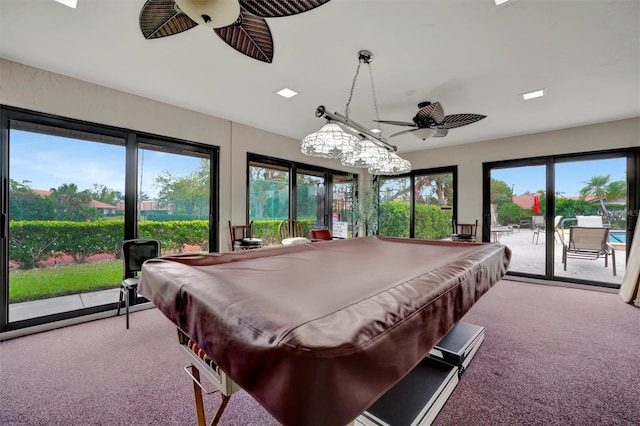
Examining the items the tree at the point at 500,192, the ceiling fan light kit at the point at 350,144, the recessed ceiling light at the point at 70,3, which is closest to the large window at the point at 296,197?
the ceiling fan light kit at the point at 350,144

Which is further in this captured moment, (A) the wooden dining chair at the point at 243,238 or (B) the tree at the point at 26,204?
(A) the wooden dining chair at the point at 243,238

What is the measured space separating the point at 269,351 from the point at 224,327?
227mm

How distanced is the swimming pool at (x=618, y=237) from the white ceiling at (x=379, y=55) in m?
1.75

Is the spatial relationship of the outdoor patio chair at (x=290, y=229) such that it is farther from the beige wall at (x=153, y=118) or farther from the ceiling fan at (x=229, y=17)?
the ceiling fan at (x=229, y=17)

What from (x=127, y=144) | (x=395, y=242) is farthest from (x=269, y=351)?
(x=127, y=144)

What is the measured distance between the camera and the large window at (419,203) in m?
5.54

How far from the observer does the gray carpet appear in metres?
1.53

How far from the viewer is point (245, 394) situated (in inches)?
70.1

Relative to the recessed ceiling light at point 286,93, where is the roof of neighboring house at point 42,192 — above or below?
below

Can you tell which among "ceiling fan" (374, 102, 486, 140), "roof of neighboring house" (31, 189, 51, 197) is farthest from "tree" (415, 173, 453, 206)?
"roof of neighboring house" (31, 189, 51, 197)

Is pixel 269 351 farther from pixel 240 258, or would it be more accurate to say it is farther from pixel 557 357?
pixel 557 357

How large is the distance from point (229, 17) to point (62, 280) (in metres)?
3.38

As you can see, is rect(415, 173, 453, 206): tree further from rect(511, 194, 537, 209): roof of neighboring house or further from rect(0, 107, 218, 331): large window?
rect(0, 107, 218, 331): large window

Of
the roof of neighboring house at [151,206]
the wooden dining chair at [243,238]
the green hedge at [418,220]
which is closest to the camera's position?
the roof of neighboring house at [151,206]
